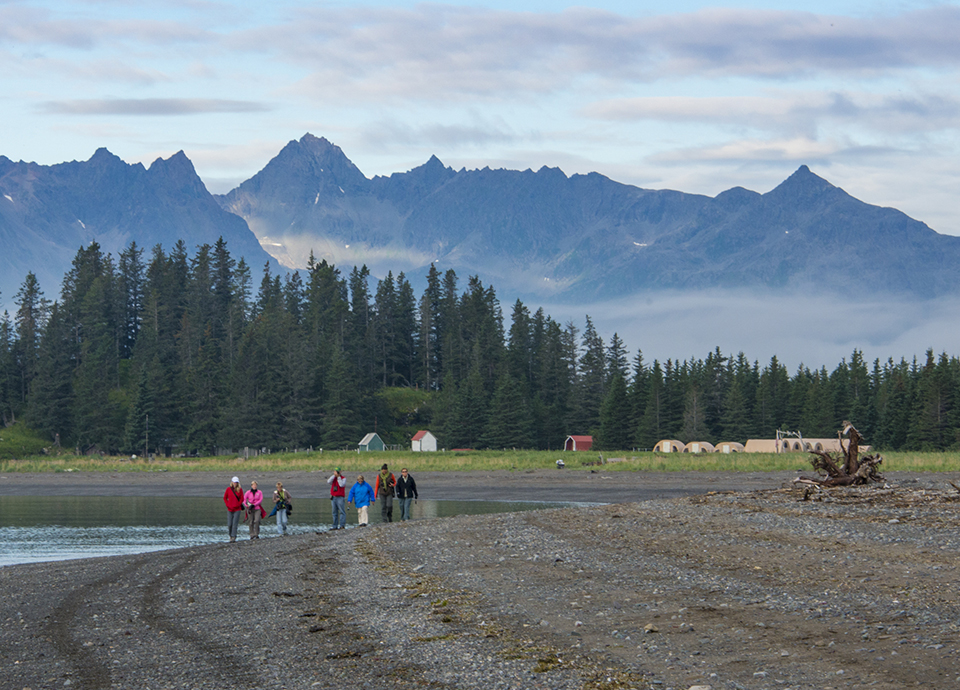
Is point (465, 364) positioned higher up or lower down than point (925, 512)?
higher up

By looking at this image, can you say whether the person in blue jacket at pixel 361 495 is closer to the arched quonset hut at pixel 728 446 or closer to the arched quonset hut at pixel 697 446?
the arched quonset hut at pixel 697 446

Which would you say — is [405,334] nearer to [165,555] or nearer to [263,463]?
[263,463]

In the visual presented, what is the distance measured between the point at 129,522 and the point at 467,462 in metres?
47.0

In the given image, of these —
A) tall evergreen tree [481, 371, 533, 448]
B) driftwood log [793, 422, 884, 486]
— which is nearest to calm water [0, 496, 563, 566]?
driftwood log [793, 422, 884, 486]

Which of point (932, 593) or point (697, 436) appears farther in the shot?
point (697, 436)

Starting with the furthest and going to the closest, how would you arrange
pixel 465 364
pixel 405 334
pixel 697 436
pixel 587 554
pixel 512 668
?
pixel 405 334, pixel 465 364, pixel 697 436, pixel 587 554, pixel 512 668

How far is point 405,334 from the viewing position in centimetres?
16450

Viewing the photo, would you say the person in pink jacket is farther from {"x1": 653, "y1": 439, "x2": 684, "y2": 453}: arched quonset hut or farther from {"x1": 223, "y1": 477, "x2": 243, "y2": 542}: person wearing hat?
{"x1": 653, "y1": 439, "x2": 684, "y2": 453}: arched quonset hut

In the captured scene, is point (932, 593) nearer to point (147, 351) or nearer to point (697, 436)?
point (697, 436)

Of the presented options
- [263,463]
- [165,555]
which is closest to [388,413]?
[263,463]

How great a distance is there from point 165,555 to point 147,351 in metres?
120

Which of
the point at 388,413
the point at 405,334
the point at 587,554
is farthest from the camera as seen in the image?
the point at 405,334

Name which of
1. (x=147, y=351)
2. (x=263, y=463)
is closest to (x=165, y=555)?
(x=263, y=463)

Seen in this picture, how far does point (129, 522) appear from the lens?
154 feet
